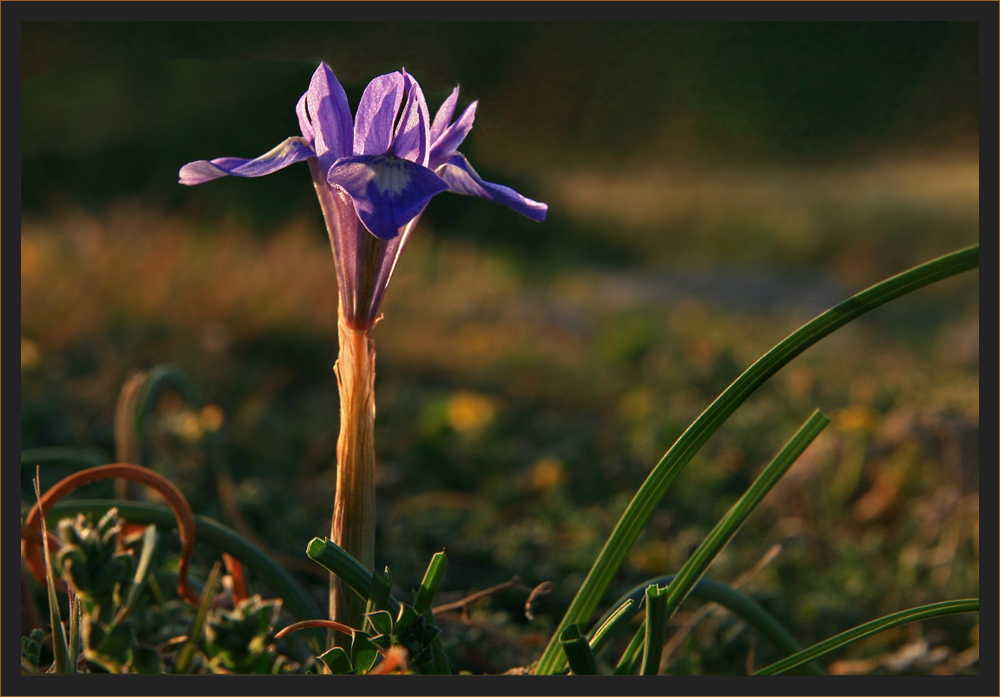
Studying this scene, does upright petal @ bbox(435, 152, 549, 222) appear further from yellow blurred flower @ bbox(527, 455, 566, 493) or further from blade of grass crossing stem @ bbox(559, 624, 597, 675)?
yellow blurred flower @ bbox(527, 455, 566, 493)

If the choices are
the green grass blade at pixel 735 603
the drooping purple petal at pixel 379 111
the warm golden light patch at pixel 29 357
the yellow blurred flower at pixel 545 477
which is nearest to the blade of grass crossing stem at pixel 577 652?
the green grass blade at pixel 735 603

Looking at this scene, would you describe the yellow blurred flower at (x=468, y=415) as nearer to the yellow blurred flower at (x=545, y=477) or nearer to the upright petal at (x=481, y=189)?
the yellow blurred flower at (x=545, y=477)

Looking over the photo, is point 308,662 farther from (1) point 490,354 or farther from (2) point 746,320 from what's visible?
(2) point 746,320

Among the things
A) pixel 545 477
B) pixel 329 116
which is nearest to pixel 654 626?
pixel 329 116

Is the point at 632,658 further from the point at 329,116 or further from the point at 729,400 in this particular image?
the point at 329,116

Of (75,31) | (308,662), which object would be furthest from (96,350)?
(308,662)

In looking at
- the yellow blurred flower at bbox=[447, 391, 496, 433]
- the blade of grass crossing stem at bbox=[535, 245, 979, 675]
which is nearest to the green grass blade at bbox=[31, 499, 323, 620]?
the blade of grass crossing stem at bbox=[535, 245, 979, 675]

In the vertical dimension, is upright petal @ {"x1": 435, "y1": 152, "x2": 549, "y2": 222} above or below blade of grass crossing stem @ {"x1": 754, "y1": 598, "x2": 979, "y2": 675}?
above
